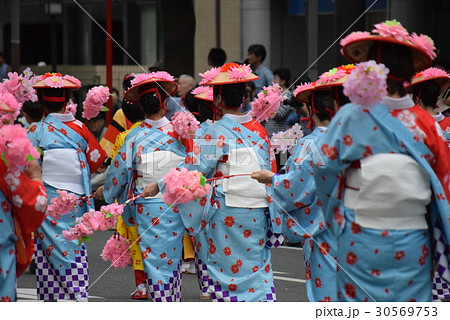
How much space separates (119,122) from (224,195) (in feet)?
15.0

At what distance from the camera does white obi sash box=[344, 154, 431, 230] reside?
3836 millimetres

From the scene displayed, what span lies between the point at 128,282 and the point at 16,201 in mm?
4337

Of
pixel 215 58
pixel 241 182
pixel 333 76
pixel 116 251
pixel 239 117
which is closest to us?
pixel 333 76

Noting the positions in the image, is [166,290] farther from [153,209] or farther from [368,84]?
[368,84]

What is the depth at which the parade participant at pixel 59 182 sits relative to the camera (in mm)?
6754

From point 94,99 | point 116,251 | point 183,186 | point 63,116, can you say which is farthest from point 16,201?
point 94,99

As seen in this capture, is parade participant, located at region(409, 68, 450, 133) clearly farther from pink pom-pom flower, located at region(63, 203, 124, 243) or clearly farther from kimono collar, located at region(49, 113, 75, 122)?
kimono collar, located at region(49, 113, 75, 122)

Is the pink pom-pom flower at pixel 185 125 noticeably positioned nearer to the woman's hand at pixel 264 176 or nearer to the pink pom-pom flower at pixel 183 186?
the pink pom-pom flower at pixel 183 186

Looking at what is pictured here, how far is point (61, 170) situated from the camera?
6832mm

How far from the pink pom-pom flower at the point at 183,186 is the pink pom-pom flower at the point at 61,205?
1.44 metres

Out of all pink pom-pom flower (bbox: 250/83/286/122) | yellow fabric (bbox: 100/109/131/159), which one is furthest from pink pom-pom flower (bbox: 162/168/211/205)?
yellow fabric (bbox: 100/109/131/159)

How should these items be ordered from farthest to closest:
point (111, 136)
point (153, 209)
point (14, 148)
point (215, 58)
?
point (215, 58) → point (111, 136) → point (153, 209) → point (14, 148)

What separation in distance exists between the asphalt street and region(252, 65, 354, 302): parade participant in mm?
1789

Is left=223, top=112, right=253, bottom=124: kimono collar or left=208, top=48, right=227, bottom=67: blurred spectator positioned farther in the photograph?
left=208, top=48, right=227, bottom=67: blurred spectator
